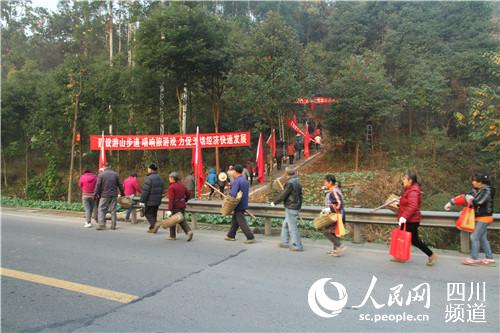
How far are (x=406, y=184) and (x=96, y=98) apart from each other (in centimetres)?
1892

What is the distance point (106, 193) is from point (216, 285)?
5.60 metres

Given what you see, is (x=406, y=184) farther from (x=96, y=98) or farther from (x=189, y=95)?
(x=96, y=98)

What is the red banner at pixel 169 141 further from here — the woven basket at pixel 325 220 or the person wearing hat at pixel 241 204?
the woven basket at pixel 325 220

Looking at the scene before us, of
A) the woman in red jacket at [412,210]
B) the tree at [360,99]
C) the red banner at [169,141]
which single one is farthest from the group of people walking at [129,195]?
the tree at [360,99]

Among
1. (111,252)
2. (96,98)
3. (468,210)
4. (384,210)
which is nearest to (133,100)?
(96,98)

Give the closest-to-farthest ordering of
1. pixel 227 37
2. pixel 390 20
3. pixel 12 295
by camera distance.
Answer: pixel 12 295 < pixel 227 37 < pixel 390 20

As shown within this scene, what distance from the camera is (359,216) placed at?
7.93m

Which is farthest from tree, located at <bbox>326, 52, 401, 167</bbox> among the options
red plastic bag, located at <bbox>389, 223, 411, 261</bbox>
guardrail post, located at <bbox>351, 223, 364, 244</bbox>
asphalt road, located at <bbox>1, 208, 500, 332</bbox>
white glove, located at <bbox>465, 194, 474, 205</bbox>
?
red plastic bag, located at <bbox>389, 223, 411, 261</bbox>

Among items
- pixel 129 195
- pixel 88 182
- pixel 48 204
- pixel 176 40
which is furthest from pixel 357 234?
pixel 176 40

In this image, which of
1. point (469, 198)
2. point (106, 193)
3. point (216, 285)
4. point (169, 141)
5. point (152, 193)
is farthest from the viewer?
point (169, 141)

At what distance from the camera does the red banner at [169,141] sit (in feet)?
51.3

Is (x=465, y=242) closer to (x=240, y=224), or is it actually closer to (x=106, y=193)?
(x=240, y=224)

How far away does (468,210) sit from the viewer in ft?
20.9

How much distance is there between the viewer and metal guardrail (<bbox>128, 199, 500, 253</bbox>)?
7129 millimetres
